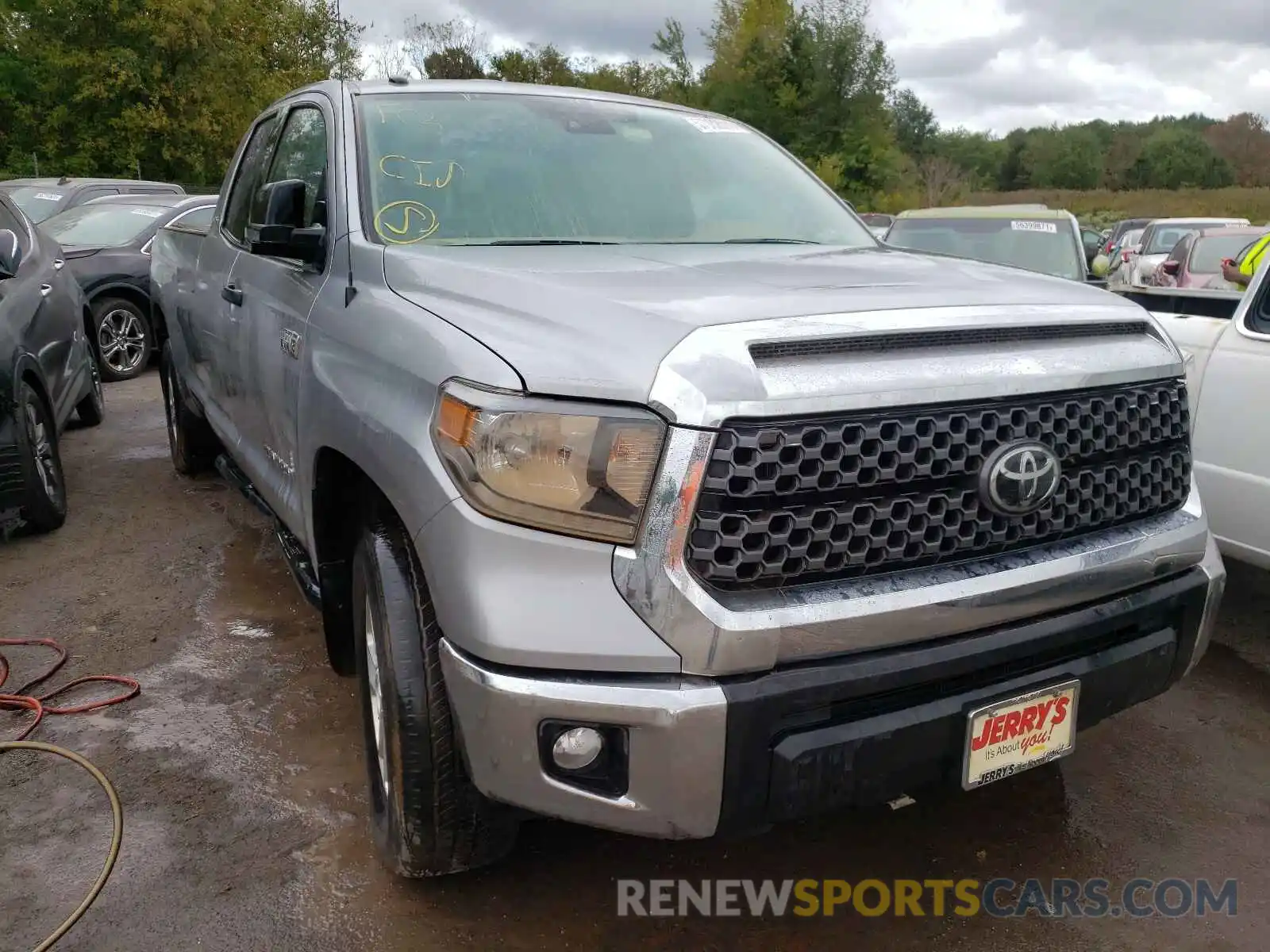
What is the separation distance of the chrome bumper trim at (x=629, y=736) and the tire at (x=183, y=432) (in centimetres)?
427

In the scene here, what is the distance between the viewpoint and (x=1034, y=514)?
225 centimetres

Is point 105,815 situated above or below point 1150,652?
below

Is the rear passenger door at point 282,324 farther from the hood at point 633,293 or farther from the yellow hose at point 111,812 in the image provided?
the yellow hose at point 111,812

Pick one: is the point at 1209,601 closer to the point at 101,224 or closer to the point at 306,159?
the point at 306,159

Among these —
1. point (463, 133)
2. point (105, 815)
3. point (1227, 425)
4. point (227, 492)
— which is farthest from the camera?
point (227, 492)

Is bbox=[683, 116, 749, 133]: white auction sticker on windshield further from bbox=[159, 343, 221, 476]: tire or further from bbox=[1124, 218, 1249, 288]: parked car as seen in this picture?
bbox=[1124, 218, 1249, 288]: parked car

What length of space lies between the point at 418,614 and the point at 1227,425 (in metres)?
3.16

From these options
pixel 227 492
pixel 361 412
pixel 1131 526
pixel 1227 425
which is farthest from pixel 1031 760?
pixel 227 492

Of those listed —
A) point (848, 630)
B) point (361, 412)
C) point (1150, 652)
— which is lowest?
point (1150, 652)

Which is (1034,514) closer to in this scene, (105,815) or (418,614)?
(418,614)

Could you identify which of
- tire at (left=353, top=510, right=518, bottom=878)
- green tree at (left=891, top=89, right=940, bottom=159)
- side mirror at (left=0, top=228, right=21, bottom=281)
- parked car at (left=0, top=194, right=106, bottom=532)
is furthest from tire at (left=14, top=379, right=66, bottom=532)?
green tree at (left=891, top=89, right=940, bottom=159)

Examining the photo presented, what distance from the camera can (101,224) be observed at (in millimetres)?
9977

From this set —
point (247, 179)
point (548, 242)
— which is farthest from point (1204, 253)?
point (548, 242)

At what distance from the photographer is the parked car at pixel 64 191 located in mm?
12062
